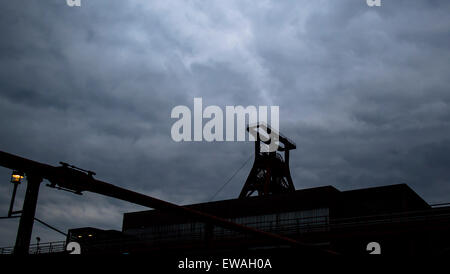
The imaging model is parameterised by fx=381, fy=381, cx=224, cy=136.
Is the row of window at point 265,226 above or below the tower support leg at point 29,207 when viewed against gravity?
above

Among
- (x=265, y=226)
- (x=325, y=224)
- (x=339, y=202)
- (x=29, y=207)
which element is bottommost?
(x=29, y=207)

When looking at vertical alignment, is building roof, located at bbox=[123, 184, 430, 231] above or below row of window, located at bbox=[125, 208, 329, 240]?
above

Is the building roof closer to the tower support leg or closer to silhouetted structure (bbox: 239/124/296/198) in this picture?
silhouetted structure (bbox: 239/124/296/198)

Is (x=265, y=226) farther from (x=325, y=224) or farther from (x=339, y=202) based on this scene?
(x=325, y=224)

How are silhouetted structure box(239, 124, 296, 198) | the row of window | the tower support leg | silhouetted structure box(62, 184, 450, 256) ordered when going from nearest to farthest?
the tower support leg < silhouetted structure box(62, 184, 450, 256) < the row of window < silhouetted structure box(239, 124, 296, 198)

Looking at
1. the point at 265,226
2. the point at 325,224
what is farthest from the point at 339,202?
the point at 265,226

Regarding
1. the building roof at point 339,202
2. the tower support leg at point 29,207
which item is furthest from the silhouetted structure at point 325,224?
the tower support leg at point 29,207

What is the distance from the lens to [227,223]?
547cm

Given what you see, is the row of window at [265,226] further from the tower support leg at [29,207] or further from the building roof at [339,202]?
the tower support leg at [29,207]

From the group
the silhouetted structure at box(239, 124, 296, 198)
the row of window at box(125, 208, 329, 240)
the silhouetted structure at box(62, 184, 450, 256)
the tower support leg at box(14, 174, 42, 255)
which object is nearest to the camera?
the tower support leg at box(14, 174, 42, 255)

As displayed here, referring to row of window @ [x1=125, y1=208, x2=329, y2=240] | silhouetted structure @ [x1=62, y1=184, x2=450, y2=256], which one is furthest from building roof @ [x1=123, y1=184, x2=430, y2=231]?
row of window @ [x1=125, y1=208, x2=329, y2=240]

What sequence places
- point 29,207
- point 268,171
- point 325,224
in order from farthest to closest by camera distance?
point 268,171
point 325,224
point 29,207
